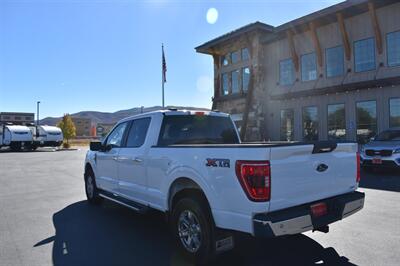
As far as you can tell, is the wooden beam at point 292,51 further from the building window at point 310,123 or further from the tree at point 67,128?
the tree at point 67,128

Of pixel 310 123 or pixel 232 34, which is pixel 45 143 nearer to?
pixel 232 34

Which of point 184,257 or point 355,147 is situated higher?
point 355,147

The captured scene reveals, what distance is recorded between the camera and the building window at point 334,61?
20.2m

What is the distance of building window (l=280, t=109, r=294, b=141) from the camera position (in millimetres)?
23031

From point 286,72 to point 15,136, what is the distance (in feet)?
90.8

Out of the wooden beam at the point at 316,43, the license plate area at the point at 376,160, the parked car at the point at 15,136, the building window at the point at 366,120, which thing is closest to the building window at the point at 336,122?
the building window at the point at 366,120

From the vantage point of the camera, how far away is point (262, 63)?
82.7ft

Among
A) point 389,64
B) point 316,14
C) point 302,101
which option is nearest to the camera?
point 389,64

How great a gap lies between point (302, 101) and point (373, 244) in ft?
59.9

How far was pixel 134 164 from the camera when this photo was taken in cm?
568

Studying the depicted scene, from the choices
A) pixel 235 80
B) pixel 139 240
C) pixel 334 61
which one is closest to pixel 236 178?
pixel 139 240

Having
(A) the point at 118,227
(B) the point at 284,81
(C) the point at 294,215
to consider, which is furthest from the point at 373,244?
(B) the point at 284,81

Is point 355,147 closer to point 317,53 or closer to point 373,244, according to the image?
point 373,244

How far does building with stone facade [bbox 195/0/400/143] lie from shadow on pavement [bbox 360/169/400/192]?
20.7 ft
